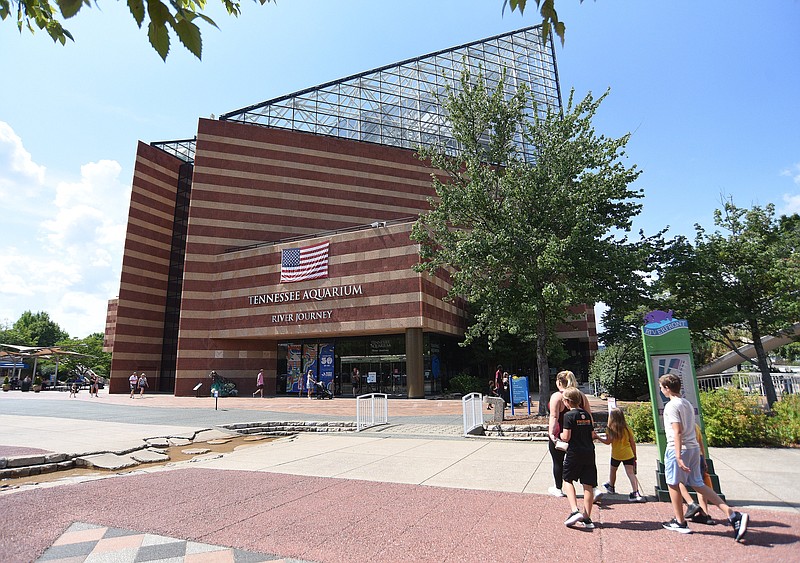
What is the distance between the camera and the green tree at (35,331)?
86.7 m

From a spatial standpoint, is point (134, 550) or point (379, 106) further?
point (379, 106)

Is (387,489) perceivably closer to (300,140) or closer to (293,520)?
(293,520)

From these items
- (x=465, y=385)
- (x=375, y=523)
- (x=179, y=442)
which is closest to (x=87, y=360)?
(x=465, y=385)

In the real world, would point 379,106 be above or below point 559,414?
above

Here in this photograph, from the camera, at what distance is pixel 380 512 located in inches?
223

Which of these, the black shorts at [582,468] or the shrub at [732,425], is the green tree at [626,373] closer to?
the shrub at [732,425]

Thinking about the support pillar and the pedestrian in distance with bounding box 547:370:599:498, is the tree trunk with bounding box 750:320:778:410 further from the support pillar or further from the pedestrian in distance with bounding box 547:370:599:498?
the support pillar

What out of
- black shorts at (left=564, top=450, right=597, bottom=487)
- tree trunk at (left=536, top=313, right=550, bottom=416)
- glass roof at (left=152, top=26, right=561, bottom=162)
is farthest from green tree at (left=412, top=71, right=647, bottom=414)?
glass roof at (left=152, top=26, right=561, bottom=162)

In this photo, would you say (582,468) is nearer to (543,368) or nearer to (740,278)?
(543,368)

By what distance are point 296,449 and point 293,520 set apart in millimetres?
5959

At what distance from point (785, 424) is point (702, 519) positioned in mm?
7283

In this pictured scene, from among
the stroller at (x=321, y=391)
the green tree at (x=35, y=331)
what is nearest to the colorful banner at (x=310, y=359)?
the stroller at (x=321, y=391)

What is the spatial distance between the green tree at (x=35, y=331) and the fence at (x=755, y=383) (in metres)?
107

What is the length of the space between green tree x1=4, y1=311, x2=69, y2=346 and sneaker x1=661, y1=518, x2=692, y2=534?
110108 millimetres
